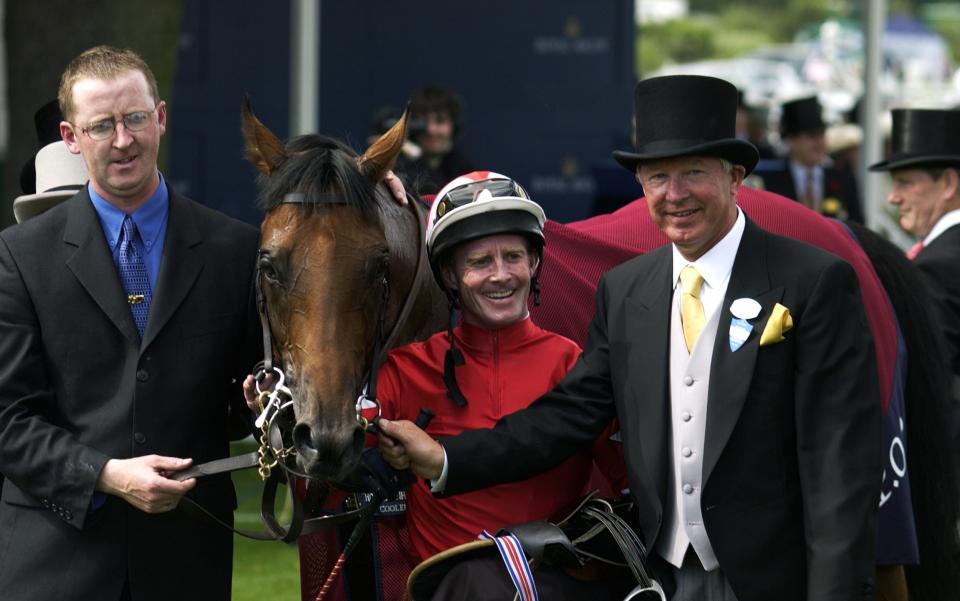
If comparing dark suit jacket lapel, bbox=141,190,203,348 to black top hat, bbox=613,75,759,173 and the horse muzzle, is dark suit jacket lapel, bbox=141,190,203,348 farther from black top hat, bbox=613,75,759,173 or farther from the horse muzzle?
black top hat, bbox=613,75,759,173

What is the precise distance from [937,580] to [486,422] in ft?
6.06

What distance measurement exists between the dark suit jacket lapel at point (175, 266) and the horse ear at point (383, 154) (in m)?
0.46

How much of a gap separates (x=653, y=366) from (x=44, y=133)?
8.37 feet

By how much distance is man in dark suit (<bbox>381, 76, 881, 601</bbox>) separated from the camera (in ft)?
9.89

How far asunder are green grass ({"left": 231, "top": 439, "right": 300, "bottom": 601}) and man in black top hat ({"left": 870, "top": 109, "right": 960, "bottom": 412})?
304 centimetres

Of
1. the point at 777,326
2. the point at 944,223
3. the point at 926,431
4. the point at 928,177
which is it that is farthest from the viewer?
the point at 928,177

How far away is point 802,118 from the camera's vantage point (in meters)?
9.56

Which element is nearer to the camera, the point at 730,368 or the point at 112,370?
the point at 730,368

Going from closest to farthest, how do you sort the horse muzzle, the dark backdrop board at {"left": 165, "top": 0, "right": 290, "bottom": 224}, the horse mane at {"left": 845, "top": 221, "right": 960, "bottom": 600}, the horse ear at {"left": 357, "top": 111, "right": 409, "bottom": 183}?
the horse muzzle, the horse ear at {"left": 357, "top": 111, "right": 409, "bottom": 183}, the horse mane at {"left": 845, "top": 221, "right": 960, "bottom": 600}, the dark backdrop board at {"left": 165, "top": 0, "right": 290, "bottom": 224}

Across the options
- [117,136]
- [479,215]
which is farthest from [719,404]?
[117,136]

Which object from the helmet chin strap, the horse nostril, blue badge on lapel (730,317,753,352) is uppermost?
blue badge on lapel (730,317,753,352)

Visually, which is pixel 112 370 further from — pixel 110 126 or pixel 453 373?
pixel 453 373

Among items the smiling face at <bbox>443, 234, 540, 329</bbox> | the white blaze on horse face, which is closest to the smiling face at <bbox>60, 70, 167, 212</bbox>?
the white blaze on horse face

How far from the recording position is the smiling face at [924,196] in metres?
5.57
